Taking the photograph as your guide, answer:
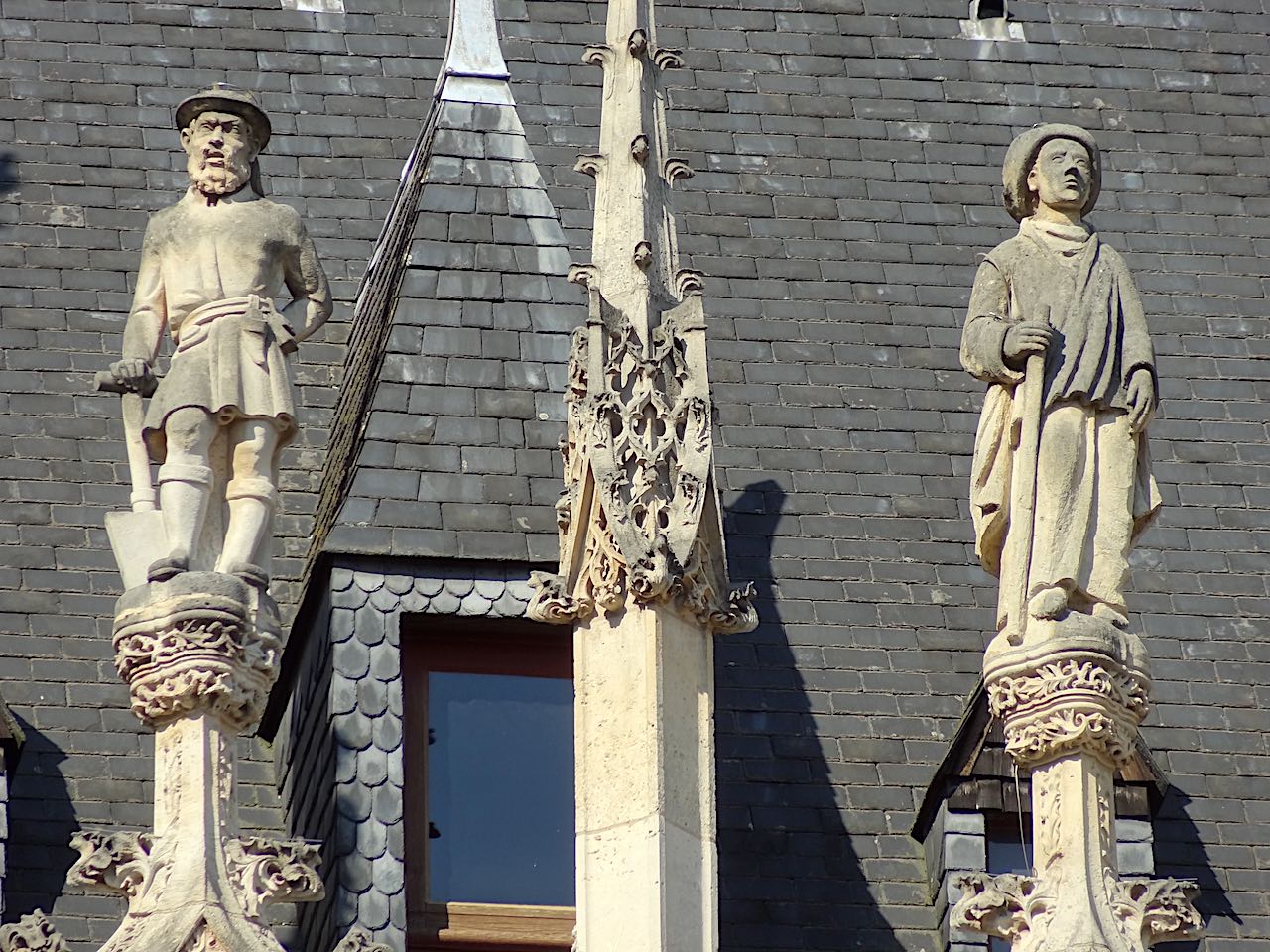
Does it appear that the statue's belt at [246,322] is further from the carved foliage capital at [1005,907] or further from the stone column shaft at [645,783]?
the carved foliage capital at [1005,907]

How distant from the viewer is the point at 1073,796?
69.4 ft

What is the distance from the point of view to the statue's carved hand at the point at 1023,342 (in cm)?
2184

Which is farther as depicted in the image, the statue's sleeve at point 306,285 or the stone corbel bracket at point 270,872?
the statue's sleeve at point 306,285

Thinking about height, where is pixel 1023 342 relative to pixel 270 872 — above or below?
above

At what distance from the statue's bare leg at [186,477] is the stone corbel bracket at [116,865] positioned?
4.92ft

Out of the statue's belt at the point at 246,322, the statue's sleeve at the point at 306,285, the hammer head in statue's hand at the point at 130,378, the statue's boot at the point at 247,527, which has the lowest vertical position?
the statue's boot at the point at 247,527

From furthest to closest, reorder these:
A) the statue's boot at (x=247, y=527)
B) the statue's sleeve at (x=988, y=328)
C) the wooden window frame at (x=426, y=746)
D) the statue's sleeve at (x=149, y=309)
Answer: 1. the wooden window frame at (x=426, y=746)
2. the statue's sleeve at (x=149, y=309)
3. the statue's sleeve at (x=988, y=328)
4. the statue's boot at (x=247, y=527)

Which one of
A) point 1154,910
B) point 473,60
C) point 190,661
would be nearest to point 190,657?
point 190,661

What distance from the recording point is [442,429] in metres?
25.5

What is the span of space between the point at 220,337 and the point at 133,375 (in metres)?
0.45

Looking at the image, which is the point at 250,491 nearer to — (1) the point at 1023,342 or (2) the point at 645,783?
(2) the point at 645,783

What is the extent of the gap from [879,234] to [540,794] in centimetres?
575

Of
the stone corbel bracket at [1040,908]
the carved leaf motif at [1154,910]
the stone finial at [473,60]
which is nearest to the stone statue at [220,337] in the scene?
the stone corbel bracket at [1040,908]

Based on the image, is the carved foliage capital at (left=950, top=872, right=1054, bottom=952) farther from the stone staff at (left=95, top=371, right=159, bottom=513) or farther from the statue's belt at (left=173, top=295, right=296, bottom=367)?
the stone staff at (left=95, top=371, right=159, bottom=513)
